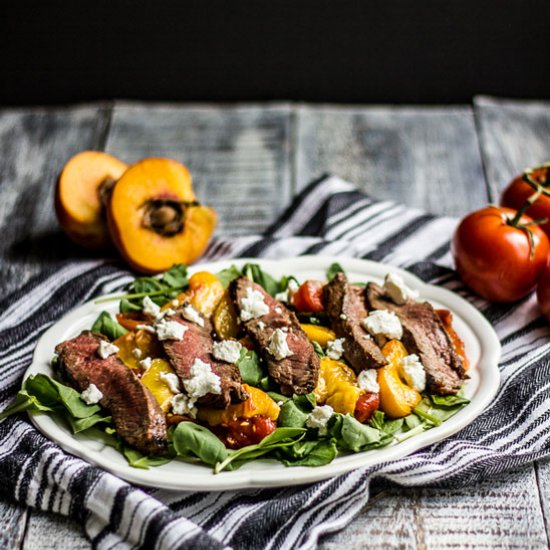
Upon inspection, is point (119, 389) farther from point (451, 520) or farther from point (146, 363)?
point (451, 520)

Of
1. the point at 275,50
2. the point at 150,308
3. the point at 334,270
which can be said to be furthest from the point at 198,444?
the point at 275,50

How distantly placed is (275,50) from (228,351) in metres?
2.89

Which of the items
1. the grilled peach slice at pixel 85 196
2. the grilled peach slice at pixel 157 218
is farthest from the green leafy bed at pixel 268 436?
the grilled peach slice at pixel 85 196

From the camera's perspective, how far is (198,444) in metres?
2.60

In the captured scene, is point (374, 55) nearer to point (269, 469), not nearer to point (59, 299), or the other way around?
point (59, 299)

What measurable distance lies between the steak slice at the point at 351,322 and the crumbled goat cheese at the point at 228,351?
344mm

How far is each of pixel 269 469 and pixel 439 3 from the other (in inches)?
132

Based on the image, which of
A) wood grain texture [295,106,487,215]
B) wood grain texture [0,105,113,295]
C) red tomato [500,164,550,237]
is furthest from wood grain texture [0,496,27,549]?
wood grain texture [295,106,487,215]

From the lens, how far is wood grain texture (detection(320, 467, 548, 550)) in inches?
103

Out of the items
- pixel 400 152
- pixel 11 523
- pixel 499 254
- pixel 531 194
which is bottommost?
pixel 11 523

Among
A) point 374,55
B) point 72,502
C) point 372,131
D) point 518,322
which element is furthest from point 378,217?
point 72,502

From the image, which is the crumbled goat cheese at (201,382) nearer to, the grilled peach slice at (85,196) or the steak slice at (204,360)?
the steak slice at (204,360)

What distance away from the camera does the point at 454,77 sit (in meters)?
5.40

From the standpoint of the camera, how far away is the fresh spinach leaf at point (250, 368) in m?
2.84
